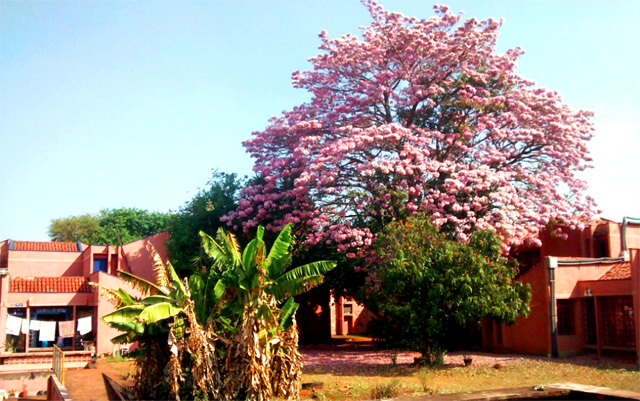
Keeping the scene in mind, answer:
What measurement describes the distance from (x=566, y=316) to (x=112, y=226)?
131 feet

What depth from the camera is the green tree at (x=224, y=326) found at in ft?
47.2

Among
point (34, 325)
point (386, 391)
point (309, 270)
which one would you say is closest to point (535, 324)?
point (386, 391)

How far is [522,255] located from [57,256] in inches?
926

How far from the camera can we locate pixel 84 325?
93.1ft

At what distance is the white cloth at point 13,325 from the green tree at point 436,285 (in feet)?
51.0

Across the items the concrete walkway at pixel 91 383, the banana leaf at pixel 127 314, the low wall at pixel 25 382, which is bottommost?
the low wall at pixel 25 382

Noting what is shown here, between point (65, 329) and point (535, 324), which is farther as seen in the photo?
point (65, 329)

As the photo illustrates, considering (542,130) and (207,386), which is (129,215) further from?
(207,386)

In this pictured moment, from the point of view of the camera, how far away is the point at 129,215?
179 ft

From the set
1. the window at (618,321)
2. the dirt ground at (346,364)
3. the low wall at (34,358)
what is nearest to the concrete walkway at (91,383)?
the dirt ground at (346,364)

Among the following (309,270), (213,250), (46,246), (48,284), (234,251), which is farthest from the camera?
(46,246)

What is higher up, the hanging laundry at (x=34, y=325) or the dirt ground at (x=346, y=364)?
the hanging laundry at (x=34, y=325)

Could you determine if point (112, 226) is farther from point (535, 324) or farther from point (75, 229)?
point (535, 324)

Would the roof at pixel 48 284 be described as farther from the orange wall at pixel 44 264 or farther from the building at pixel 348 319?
the building at pixel 348 319
